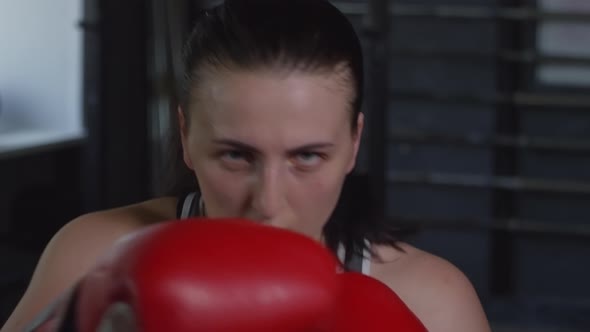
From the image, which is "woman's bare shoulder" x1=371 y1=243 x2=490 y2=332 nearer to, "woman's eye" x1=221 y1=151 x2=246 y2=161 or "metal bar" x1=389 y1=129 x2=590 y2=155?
"woman's eye" x1=221 y1=151 x2=246 y2=161

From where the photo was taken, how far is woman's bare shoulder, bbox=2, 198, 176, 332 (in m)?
1.15

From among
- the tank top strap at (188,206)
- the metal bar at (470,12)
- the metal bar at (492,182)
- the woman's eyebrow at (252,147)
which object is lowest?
the metal bar at (492,182)

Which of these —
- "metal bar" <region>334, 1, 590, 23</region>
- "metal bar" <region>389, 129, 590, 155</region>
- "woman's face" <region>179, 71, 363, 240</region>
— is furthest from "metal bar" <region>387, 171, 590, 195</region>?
"woman's face" <region>179, 71, 363, 240</region>

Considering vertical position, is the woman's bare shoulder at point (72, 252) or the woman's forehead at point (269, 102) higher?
the woman's forehead at point (269, 102)

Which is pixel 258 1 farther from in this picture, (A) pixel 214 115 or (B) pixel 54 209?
(B) pixel 54 209

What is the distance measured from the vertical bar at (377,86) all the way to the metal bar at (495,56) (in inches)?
26.2

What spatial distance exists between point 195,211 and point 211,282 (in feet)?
1.83

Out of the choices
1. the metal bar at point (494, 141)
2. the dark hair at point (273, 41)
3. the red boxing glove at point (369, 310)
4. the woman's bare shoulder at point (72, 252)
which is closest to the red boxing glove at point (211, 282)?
the red boxing glove at point (369, 310)

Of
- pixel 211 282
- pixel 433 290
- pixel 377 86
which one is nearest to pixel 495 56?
pixel 377 86

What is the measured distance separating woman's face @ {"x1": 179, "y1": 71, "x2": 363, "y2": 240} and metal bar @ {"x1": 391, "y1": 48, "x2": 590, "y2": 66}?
2.96 metres

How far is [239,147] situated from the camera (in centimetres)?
97

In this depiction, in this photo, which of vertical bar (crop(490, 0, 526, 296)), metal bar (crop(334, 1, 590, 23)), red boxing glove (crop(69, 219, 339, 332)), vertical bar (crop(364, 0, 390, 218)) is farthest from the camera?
vertical bar (crop(490, 0, 526, 296))

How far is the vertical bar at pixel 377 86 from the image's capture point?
10.2 feet

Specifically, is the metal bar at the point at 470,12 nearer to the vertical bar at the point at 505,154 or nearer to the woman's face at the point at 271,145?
the vertical bar at the point at 505,154
